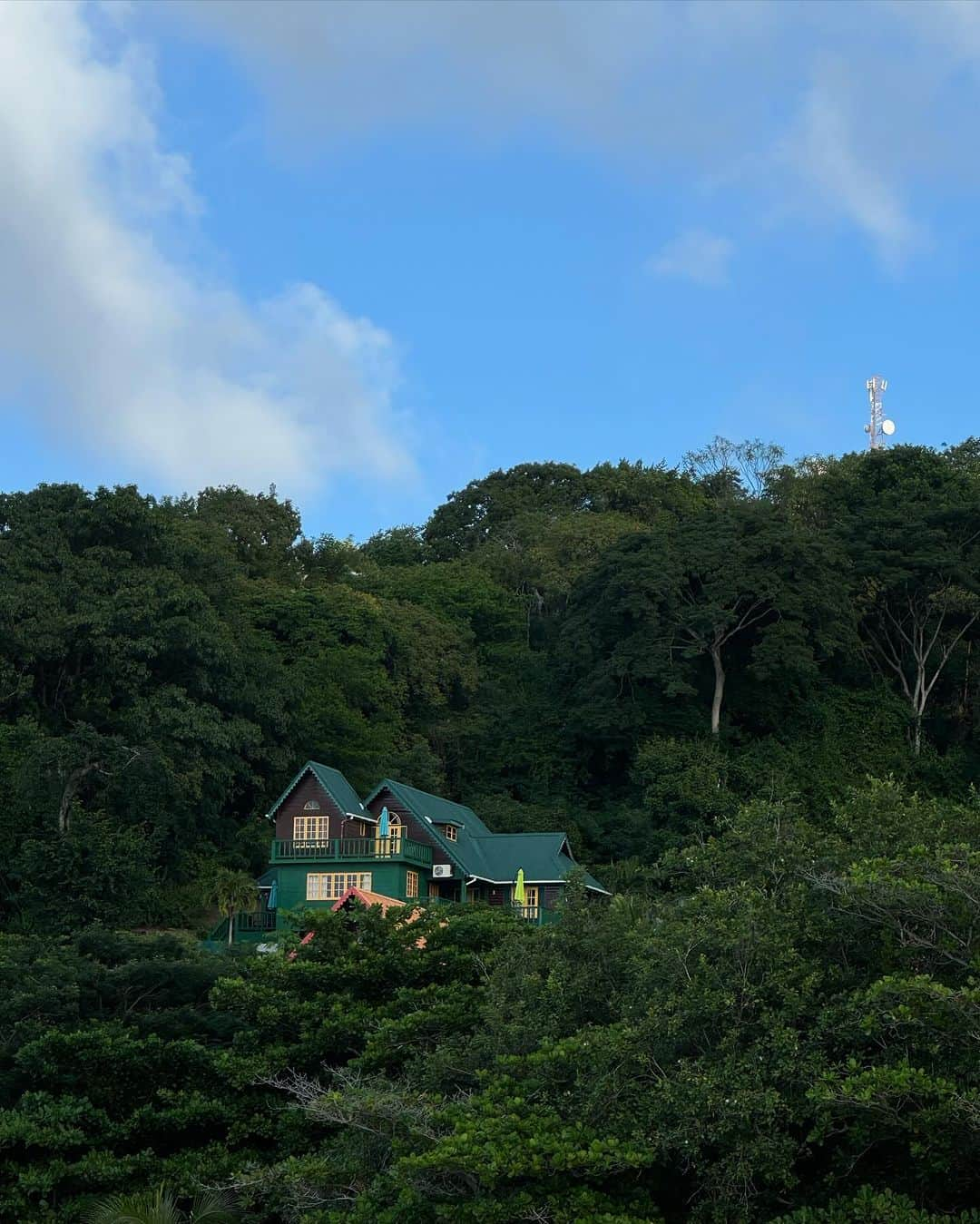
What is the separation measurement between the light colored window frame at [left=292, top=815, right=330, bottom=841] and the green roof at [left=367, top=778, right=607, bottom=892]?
136cm

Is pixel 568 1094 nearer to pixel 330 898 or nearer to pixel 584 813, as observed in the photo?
pixel 330 898

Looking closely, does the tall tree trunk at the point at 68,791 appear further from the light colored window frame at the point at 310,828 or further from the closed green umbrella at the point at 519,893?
the closed green umbrella at the point at 519,893

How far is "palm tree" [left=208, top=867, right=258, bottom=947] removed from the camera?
38.4 m

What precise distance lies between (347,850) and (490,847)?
4.29m

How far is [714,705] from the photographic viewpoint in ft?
158

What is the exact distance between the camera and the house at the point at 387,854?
40000 millimetres

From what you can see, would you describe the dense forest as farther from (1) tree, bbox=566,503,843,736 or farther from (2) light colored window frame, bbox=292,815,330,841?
(2) light colored window frame, bbox=292,815,330,841

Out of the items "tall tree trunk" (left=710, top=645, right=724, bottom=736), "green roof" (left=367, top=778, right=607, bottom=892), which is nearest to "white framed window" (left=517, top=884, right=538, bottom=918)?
"green roof" (left=367, top=778, right=607, bottom=892)

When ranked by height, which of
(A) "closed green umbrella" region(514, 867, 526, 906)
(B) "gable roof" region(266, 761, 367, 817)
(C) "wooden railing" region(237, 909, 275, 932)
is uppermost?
(B) "gable roof" region(266, 761, 367, 817)

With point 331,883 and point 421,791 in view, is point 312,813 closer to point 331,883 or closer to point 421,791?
point 331,883

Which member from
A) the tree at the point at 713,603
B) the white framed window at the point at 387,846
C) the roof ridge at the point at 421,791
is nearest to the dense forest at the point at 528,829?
the tree at the point at 713,603

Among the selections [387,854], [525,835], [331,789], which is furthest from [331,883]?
[525,835]

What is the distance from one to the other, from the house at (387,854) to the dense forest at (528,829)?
2162 mm

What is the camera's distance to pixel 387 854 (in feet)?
131
